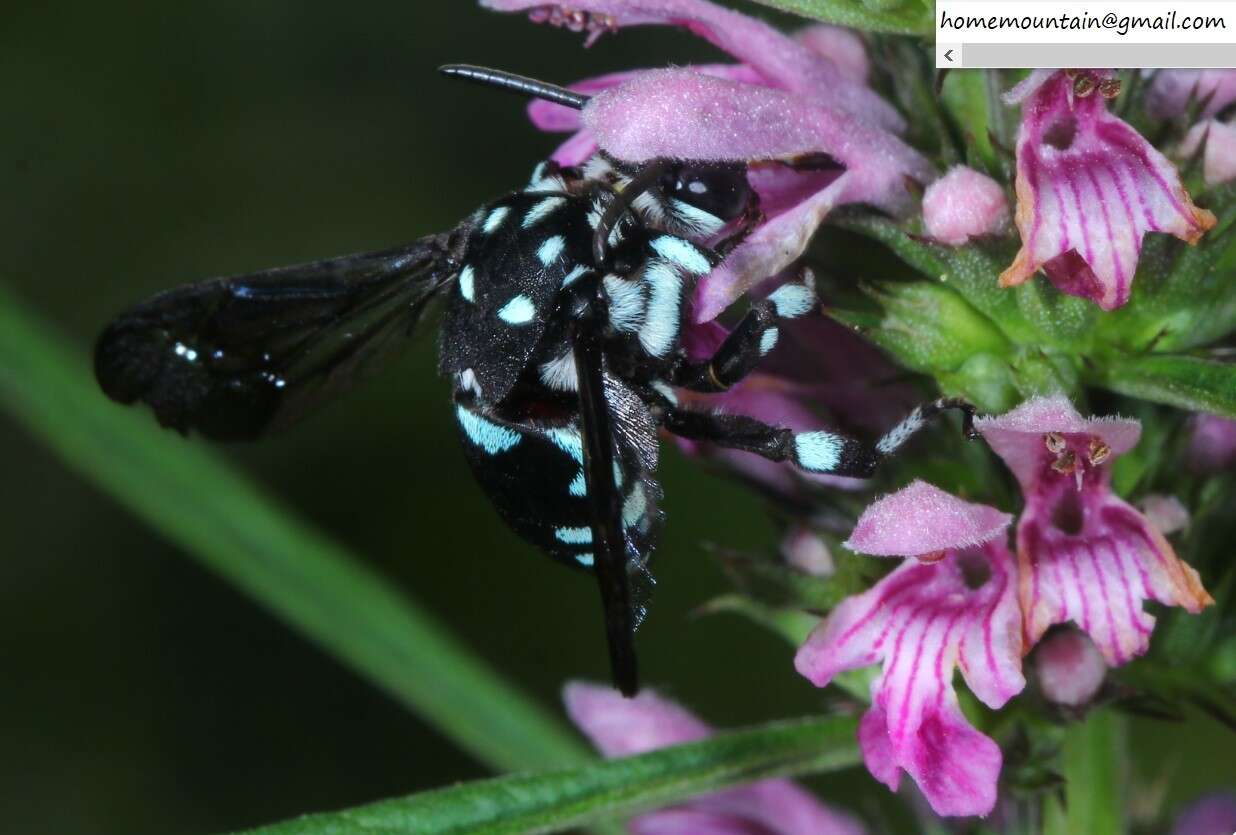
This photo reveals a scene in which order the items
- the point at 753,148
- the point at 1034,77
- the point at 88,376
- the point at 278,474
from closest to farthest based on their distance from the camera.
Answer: the point at 1034,77
the point at 753,148
the point at 88,376
the point at 278,474

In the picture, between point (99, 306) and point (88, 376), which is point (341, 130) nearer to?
point (99, 306)

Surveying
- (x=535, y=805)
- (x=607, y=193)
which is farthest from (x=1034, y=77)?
(x=535, y=805)

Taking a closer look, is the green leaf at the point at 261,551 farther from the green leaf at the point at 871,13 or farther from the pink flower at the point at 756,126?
the green leaf at the point at 871,13

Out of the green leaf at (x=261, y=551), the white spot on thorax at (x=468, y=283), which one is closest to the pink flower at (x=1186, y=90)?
the white spot on thorax at (x=468, y=283)

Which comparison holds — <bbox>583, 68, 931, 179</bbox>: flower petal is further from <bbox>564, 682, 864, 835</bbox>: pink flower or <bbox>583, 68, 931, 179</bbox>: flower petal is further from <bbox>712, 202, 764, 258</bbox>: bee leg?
<bbox>564, 682, 864, 835</bbox>: pink flower

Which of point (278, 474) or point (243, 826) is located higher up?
point (278, 474)

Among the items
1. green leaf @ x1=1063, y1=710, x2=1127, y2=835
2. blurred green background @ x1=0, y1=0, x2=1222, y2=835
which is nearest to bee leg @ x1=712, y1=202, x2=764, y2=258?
green leaf @ x1=1063, y1=710, x2=1127, y2=835

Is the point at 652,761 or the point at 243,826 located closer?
the point at 652,761

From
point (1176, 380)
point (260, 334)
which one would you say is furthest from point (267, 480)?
point (1176, 380)
